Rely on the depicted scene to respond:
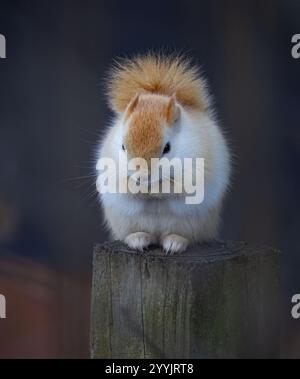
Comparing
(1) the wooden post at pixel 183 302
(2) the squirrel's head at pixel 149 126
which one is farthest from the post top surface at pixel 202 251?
(2) the squirrel's head at pixel 149 126

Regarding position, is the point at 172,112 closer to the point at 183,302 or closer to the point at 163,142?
the point at 163,142

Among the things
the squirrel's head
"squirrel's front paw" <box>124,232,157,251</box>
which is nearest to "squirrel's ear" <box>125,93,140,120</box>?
the squirrel's head

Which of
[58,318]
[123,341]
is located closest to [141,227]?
[123,341]

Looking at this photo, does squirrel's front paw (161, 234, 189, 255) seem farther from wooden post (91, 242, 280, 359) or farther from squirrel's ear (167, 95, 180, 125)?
squirrel's ear (167, 95, 180, 125)

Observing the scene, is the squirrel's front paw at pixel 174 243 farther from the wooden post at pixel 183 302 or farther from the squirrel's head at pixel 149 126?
the squirrel's head at pixel 149 126

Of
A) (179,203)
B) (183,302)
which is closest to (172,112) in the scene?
(179,203)
